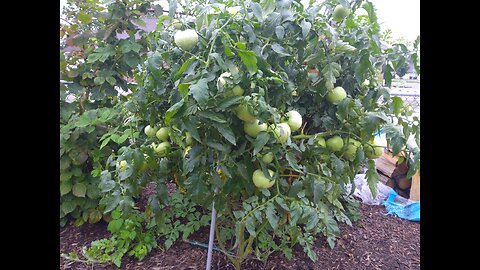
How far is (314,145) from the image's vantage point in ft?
4.34

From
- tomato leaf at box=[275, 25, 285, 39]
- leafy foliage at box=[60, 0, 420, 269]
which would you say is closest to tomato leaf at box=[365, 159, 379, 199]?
leafy foliage at box=[60, 0, 420, 269]

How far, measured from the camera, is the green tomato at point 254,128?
1.16 m

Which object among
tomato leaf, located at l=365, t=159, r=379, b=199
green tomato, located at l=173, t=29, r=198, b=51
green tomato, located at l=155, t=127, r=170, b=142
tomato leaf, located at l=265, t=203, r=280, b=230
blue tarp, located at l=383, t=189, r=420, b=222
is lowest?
blue tarp, located at l=383, t=189, r=420, b=222

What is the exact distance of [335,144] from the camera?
4.37ft

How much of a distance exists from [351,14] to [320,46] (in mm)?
207

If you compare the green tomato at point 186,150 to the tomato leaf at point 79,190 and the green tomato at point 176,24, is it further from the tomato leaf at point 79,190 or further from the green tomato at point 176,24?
the tomato leaf at point 79,190

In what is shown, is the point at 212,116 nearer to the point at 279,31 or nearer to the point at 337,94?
the point at 279,31

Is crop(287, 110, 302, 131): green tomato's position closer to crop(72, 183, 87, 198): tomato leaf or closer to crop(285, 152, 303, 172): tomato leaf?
crop(285, 152, 303, 172): tomato leaf

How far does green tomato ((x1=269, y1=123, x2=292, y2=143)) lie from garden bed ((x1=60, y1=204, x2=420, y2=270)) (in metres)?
1.12

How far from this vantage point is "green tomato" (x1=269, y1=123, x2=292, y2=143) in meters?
1.09

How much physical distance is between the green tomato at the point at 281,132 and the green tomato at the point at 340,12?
51 cm

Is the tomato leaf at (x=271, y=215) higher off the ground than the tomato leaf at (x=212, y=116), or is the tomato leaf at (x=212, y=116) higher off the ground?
the tomato leaf at (x=212, y=116)

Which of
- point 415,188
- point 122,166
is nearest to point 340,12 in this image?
point 122,166

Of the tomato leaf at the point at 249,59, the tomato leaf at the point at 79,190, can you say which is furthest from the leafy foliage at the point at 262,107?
the tomato leaf at the point at 79,190
